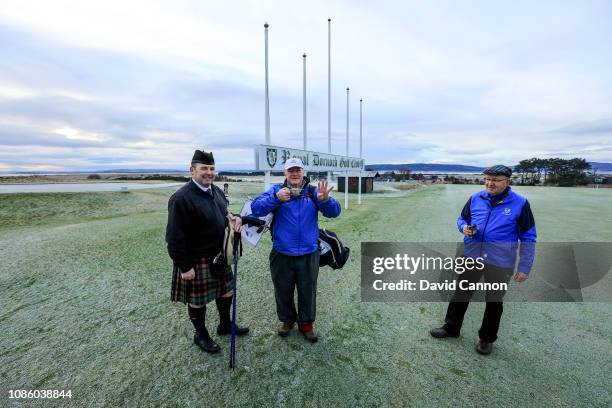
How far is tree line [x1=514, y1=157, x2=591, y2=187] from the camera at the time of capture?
2282 inches

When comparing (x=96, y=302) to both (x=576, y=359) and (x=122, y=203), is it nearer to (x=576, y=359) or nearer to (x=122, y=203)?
(x=576, y=359)

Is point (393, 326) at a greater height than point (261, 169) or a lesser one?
lesser

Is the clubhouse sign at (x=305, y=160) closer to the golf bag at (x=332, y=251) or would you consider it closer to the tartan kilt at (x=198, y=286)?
the golf bag at (x=332, y=251)

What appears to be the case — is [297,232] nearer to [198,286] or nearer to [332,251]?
[332,251]

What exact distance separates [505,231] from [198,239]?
355cm

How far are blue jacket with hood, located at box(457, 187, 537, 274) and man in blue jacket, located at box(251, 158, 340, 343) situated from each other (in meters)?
1.77

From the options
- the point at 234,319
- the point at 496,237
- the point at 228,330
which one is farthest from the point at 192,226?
the point at 496,237

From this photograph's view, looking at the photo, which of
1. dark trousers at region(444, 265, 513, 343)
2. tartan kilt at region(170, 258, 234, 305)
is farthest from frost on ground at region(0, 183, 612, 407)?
tartan kilt at region(170, 258, 234, 305)

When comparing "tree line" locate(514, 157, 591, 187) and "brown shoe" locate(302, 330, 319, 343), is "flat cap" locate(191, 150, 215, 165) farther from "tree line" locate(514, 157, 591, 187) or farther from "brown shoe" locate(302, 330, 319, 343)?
"tree line" locate(514, 157, 591, 187)

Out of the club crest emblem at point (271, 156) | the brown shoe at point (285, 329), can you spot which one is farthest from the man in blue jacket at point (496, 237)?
the club crest emblem at point (271, 156)

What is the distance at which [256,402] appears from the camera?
9.71 ft

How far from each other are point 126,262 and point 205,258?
486 cm

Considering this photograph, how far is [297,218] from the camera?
3715mm

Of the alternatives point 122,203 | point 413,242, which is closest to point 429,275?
point 413,242
